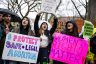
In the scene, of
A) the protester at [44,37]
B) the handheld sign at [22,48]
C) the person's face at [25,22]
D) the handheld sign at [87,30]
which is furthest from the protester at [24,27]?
the handheld sign at [87,30]

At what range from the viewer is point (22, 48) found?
9242mm

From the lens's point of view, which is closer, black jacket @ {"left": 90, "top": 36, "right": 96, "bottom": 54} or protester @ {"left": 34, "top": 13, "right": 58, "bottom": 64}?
protester @ {"left": 34, "top": 13, "right": 58, "bottom": 64}

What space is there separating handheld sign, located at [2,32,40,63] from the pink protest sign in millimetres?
486

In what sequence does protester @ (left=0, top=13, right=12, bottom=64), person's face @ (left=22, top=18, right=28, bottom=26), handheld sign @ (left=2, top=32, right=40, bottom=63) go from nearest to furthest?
protester @ (left=0, top=13, right=12, bottom=64), person's face @ (left=22, top=18, right=28, bottom=26), handheld sign @ (left=2, top=32, right=40, bottom=63)

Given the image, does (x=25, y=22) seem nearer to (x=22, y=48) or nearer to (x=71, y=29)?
(x=22, y=48)

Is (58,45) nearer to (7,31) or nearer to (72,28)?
(72,28)

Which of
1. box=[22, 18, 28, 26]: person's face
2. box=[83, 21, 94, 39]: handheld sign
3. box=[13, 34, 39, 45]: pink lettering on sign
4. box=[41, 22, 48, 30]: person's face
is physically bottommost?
box=[13, 34, 39, 45]: pink lettering on sign

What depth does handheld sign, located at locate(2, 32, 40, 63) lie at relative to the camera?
8969 mm

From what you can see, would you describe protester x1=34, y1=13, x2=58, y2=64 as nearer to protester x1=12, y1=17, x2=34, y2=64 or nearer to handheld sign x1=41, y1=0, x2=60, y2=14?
protester x1=12, y1=17, x2=34, y2=64

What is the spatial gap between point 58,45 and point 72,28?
67 centimetres

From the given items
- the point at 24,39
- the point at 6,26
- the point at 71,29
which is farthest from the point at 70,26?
the point at 6,26

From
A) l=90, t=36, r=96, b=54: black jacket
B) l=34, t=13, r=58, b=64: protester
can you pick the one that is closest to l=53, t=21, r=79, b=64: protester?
l=34, t=13, r=58, b=64: protester

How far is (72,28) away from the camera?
8773 millimetres

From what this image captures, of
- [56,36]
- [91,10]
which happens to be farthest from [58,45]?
[91,10]
